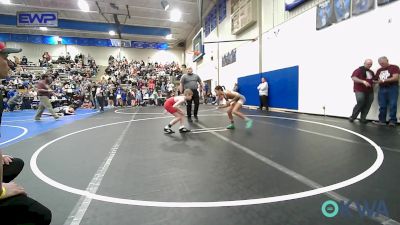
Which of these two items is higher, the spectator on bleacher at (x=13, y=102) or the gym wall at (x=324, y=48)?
the gym wall at (x=324, y=48)

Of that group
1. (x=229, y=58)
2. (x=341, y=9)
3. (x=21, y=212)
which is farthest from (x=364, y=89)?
(x=229, y=58)

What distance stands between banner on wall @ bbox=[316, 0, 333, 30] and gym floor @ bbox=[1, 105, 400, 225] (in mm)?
4415

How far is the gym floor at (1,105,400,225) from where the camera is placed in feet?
5.96

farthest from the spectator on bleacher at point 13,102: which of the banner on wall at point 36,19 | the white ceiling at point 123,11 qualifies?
the white ceiling at point 123,11

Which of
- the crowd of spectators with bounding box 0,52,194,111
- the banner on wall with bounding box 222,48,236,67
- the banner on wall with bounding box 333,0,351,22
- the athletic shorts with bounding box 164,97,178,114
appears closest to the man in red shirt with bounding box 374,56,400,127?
the banner on wall with bounding box 333,0,351,22

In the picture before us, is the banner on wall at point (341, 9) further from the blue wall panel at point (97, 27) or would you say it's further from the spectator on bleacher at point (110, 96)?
the blue wall panel at point (97, 27)

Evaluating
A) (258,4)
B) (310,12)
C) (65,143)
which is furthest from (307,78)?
(65,143)

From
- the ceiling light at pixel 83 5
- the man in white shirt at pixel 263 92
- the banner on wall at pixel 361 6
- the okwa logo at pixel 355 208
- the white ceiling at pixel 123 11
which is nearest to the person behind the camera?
the okwa logo at pixel 355 208

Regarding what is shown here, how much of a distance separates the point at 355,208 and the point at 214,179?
45.2 inches

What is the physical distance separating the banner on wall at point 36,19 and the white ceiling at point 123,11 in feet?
14.7

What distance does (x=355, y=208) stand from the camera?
5.99 feet

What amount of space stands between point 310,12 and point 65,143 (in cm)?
789

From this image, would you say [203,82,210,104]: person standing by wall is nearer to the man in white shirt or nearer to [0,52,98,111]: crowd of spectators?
the man in white shirt

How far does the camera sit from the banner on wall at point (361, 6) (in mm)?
6430
